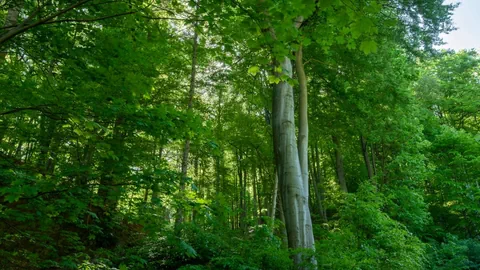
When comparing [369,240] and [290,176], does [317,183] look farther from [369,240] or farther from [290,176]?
[290,176]

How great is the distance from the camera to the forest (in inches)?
104

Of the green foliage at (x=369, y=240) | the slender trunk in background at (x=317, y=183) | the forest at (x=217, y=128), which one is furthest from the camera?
the slender trunk in background at (x=317, y=183)

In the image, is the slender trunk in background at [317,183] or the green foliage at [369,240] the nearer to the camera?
the green foliage at [369,240]

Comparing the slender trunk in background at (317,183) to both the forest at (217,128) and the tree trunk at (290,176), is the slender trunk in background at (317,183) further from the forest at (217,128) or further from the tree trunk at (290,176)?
the tree trunk at (290,176)

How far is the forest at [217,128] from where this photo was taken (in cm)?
263

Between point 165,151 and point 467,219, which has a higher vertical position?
point 165,151

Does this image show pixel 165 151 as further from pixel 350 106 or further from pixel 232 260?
pixel 232 260

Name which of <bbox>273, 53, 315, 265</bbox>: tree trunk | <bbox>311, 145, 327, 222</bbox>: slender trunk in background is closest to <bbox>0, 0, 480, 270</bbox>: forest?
<bbox>273, 53, 315, 265</bbox>: tree trunk

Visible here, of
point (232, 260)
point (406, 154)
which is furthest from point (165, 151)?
point (232, 260)

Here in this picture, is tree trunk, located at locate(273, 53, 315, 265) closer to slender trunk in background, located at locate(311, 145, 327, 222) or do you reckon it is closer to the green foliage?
the green foliage

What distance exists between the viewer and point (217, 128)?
12492 mm

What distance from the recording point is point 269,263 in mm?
4996

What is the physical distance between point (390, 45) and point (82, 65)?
29.7 ft

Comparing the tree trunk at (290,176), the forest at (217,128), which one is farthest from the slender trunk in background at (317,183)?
the tree trunk at (290,176)
